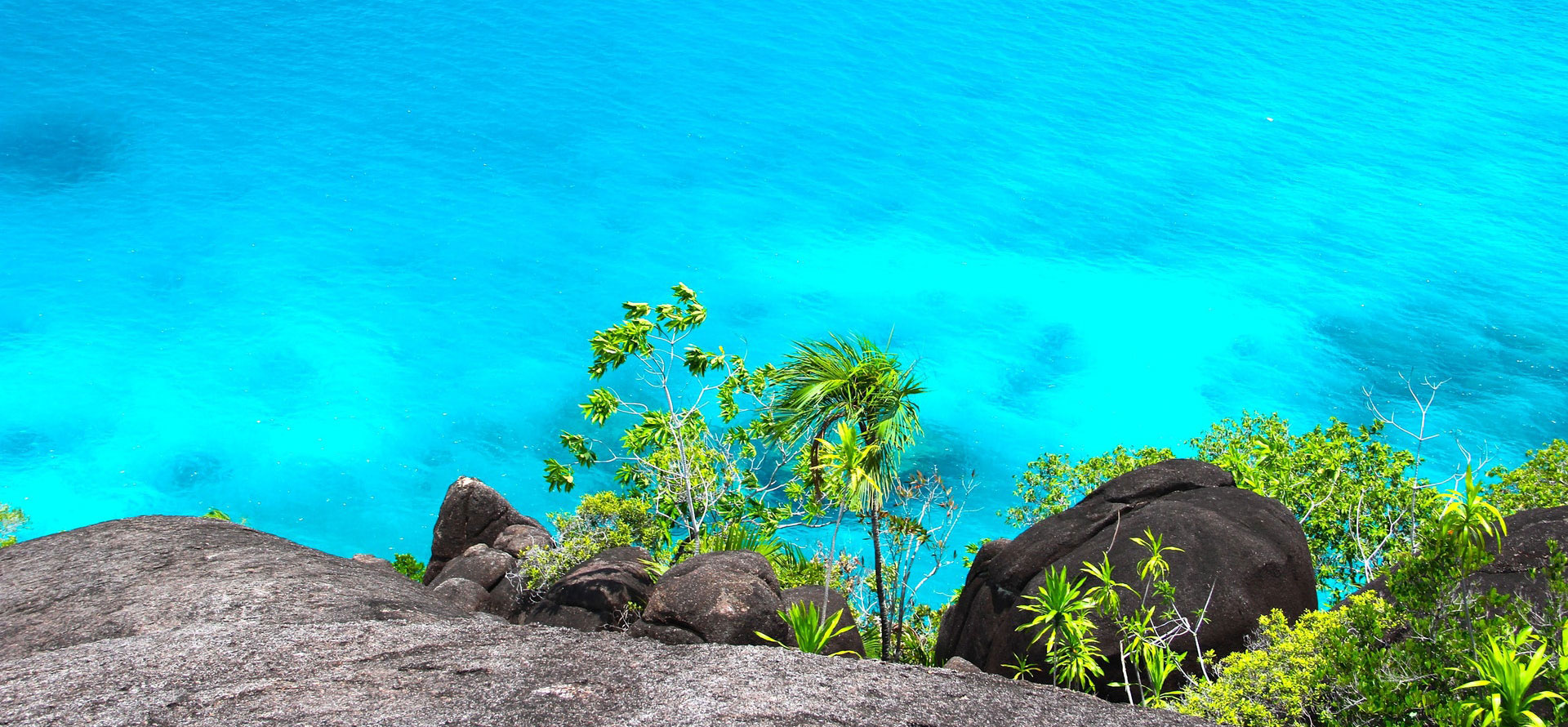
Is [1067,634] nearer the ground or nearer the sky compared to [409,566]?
nearer the ground

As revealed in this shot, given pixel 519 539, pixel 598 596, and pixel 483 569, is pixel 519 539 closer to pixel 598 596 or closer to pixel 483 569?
pixel 483 569

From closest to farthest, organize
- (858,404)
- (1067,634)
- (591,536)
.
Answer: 1. (1067,634)
2. (858,404)
3. (591,536)

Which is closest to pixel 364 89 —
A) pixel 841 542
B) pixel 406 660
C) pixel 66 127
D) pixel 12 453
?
pixel 66 127

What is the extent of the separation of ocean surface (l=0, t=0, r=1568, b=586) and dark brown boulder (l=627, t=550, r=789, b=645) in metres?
12.3

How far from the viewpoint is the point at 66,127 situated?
34.2 m

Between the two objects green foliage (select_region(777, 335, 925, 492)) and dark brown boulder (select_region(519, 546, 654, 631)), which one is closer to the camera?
green foliage (select_region(777, 335, 925, 492))

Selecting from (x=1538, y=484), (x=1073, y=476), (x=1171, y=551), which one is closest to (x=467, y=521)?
(x=1073, y=476)

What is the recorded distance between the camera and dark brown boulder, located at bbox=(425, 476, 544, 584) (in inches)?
703

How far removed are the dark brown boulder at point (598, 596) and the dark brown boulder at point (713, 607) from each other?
4.30 ft

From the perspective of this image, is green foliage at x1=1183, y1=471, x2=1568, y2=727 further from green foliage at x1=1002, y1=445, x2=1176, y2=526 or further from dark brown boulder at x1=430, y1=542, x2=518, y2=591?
dark brown boulder at x1=430, y1=542, x2=518, y2=591

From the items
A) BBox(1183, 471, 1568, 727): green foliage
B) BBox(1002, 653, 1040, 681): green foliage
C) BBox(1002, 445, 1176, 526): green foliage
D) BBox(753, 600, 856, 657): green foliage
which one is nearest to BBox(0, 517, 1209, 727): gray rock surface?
BBox(1183, 471, 1568, 727): green foliage

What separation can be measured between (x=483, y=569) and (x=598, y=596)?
3617mm

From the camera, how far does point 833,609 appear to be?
37.0ft

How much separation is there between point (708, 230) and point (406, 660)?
24.9 m
